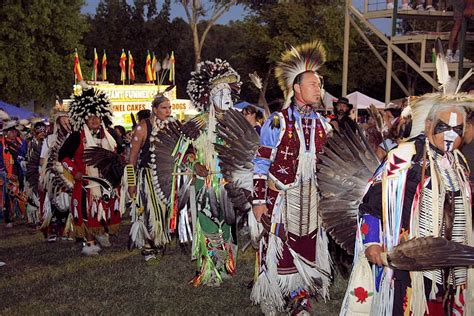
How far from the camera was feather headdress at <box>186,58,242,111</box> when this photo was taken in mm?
5480

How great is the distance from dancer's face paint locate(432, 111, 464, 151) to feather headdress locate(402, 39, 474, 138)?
0.07 m

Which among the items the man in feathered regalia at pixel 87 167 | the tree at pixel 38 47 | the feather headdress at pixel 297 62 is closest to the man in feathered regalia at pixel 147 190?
the man in feathered regalia at pixel 87 167

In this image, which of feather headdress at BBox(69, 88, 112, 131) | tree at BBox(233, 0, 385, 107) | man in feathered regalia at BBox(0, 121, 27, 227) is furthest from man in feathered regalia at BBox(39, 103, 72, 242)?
tree at BBox(233, 0, 385, 107)

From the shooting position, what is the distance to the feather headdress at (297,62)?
4.26m

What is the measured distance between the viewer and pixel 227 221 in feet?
18.0

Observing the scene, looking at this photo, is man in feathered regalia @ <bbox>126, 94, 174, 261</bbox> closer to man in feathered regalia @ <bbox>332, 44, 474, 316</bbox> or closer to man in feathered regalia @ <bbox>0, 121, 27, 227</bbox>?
man in feathered regalia @ <bbox>0, 121, 27, 227</bbox>

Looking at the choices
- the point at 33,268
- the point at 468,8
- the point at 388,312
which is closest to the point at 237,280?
the point at 33,268

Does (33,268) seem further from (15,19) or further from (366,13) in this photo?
(15,19)

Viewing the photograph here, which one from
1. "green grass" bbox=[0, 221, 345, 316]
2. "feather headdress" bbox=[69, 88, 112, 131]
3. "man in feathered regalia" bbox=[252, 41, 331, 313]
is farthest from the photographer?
"feather headdress" bbox=[69, 88, 112, 131]

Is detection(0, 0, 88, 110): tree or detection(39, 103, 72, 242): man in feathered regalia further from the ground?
detection(0, 0, 88, 110): tree

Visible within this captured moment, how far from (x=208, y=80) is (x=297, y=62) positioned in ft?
4.65

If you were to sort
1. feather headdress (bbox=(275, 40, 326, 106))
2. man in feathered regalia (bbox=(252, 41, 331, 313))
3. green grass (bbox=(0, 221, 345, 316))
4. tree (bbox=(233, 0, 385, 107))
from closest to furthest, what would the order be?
man in feathered regalia (bbox=(252, 41, 331, 313))
feather headdress (bbox=(275, 40, 326, 106))
green grass (bbox=(0, 221, 345, 316))
tree (bbox=(233, 0, 385, 107))

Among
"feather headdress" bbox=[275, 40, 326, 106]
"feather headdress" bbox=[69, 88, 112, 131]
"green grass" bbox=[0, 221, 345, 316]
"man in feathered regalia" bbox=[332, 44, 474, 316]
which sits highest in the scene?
"feather headdress" bbox=[275, 40, 326, 106]

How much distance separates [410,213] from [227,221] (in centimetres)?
284
